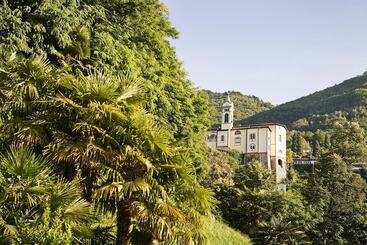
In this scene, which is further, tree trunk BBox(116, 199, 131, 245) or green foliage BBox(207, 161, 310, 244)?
green foliage BBox(207, 161, 310, 244)

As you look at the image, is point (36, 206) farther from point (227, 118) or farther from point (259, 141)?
point (227, 118)

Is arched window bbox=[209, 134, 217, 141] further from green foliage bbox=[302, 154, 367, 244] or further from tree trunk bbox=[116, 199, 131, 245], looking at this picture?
tree trunk bbox=[116, 199, 131, 245]

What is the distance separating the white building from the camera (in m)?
72.6

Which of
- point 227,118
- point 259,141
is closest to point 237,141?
point 259,141

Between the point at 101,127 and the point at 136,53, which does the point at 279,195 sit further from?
the point at 101,127

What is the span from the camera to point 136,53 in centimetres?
1848

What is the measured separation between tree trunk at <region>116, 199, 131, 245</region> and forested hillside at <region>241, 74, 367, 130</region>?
11053cm

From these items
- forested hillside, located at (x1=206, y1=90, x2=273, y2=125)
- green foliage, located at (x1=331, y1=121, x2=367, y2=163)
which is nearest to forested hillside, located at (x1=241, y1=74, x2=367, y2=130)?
forested hillside, located at (x1=206, y1=90, x2=273, y2=125)

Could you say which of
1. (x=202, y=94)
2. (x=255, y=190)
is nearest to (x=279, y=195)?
(x=255, y=190)

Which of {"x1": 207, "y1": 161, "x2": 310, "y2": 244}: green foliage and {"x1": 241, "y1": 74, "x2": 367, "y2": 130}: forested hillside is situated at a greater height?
{"x1": 241, "y1": 74, "x2": 367, "y2": 130}: forested hillside

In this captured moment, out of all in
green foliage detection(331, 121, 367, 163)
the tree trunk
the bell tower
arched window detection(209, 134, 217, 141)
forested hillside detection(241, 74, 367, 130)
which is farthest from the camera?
forested hillside detection(241, 74, 367, 130)

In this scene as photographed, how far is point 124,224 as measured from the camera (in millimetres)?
8266

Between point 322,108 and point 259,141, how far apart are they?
6328 cm

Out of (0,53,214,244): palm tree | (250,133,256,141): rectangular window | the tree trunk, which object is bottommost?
the tree trunk
